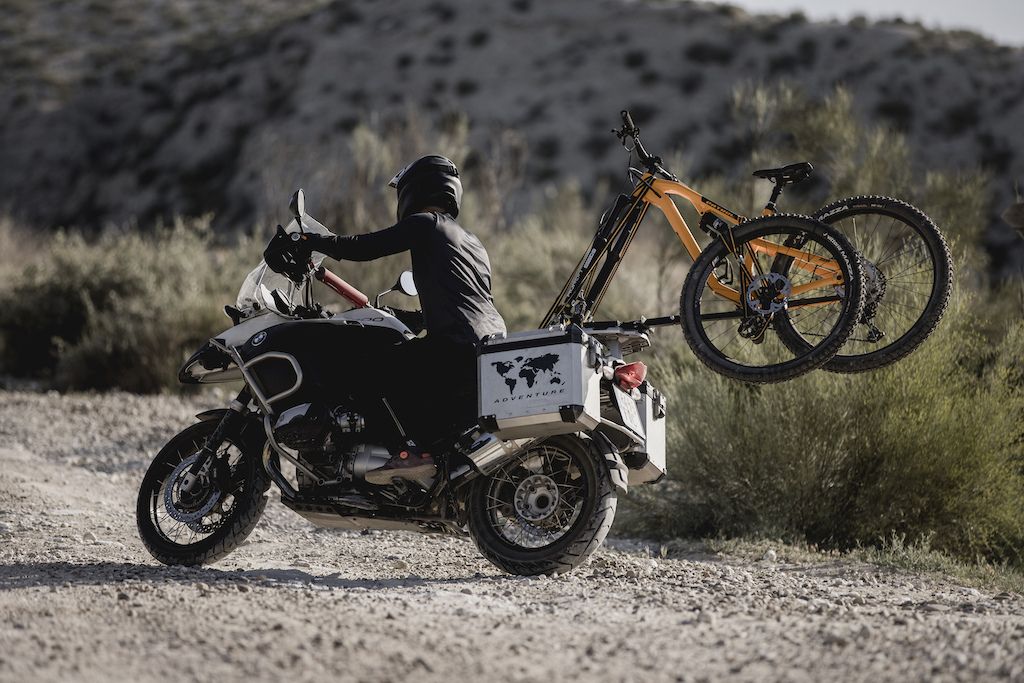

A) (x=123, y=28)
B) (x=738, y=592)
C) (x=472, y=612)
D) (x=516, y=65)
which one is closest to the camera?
(x=472, y=612)

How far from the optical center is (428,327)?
19.8 feet

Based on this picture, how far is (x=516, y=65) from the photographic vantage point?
37219 mm

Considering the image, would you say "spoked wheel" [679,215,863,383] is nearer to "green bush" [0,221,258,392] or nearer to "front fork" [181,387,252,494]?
"front fork" [181,387,252,494]

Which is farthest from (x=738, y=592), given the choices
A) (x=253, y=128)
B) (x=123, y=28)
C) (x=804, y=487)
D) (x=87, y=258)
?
(x=123, y=28)

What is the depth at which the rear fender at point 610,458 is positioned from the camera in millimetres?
5831

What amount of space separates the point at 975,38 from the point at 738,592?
33406 millimetres

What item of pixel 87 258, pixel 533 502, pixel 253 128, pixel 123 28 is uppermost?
pixel 123 28

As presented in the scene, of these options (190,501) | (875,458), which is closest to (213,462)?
(190,501)

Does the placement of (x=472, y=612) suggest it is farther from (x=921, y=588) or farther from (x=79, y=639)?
(x=921, y=588)

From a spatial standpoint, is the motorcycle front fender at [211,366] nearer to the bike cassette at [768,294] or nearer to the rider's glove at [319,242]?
the rider's glove at [319,242]

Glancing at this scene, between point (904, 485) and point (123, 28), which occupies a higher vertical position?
point (123, 28)

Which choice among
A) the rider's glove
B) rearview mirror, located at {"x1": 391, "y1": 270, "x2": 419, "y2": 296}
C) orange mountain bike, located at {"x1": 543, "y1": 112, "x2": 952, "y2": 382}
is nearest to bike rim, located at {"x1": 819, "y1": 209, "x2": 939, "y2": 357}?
orange mountain bike, located at {"x1": 543, "y1": 112, "x2": 952, "y2": 382}

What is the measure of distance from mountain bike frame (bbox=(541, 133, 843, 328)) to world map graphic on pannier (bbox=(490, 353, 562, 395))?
536mm

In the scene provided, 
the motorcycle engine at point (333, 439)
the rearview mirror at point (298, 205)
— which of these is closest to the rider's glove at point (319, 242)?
the rearview mirror at point (298, 205)
